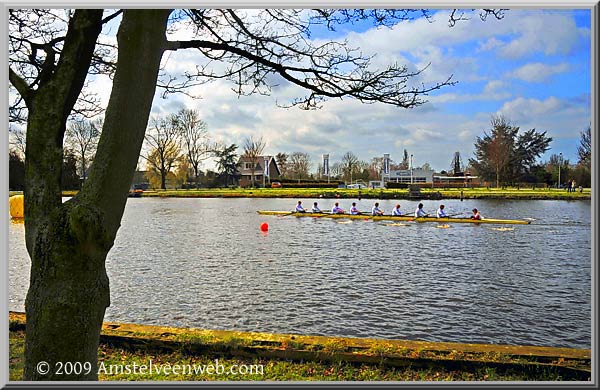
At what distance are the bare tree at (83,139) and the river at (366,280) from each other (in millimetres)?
2773

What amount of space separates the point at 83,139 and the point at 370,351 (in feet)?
11.2

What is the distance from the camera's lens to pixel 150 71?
9.52 ft

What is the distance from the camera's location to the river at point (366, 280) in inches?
251

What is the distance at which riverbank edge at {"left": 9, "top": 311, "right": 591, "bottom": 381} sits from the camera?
364cm

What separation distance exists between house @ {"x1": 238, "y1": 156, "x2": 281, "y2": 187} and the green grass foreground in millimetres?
5182

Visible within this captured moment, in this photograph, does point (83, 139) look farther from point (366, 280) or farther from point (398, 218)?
point (398, 218)

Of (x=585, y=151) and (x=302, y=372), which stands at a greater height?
(x=585, y=151)

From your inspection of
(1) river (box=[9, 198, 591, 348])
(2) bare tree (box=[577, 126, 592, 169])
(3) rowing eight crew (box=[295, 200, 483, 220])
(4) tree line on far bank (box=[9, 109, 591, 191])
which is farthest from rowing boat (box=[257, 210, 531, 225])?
(2) bare tree (box=[577, 126, 592, 169])

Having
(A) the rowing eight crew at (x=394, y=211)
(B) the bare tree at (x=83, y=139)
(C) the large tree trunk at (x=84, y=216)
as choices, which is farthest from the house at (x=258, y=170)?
(A) the rowing eight crew at (x=394, y=211)

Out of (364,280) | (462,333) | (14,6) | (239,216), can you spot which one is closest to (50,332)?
(14,6)

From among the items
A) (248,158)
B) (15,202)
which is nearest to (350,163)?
(248,158)

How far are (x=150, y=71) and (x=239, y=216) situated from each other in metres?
19.3

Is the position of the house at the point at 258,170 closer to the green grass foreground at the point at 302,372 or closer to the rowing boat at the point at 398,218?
the green grass foreground at the point at 302,372

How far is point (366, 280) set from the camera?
29.5 feet
